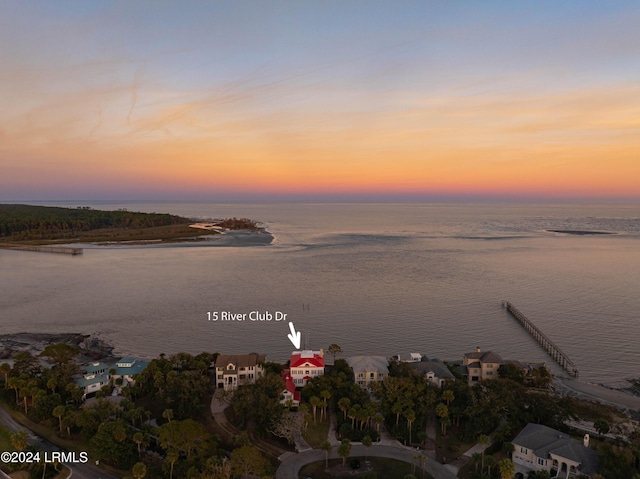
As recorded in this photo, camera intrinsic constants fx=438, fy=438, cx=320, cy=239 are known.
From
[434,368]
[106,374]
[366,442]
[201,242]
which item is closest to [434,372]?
[434,368]

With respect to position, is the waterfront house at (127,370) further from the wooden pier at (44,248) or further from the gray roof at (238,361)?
the wooden pier at (44,248)

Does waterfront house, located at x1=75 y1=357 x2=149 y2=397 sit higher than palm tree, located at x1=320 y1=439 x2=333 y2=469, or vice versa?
waterfront house, located at x1=75 y1=357 x2=149 y2=397

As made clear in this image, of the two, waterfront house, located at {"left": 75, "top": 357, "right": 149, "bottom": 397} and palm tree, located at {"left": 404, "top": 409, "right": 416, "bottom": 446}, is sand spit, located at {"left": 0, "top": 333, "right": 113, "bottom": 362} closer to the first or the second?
waterfront house, located at {"left": 75, "top": 357, "right": 149, "bottom": 397}

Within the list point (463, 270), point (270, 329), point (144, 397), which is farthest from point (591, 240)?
point (144, 397)

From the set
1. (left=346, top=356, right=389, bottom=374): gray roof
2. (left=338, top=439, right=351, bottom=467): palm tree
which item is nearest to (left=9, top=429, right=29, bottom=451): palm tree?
(left=338, top=439, right=351, bottom=467): palm tree

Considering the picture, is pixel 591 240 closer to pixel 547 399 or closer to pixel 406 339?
pixel 406 339
